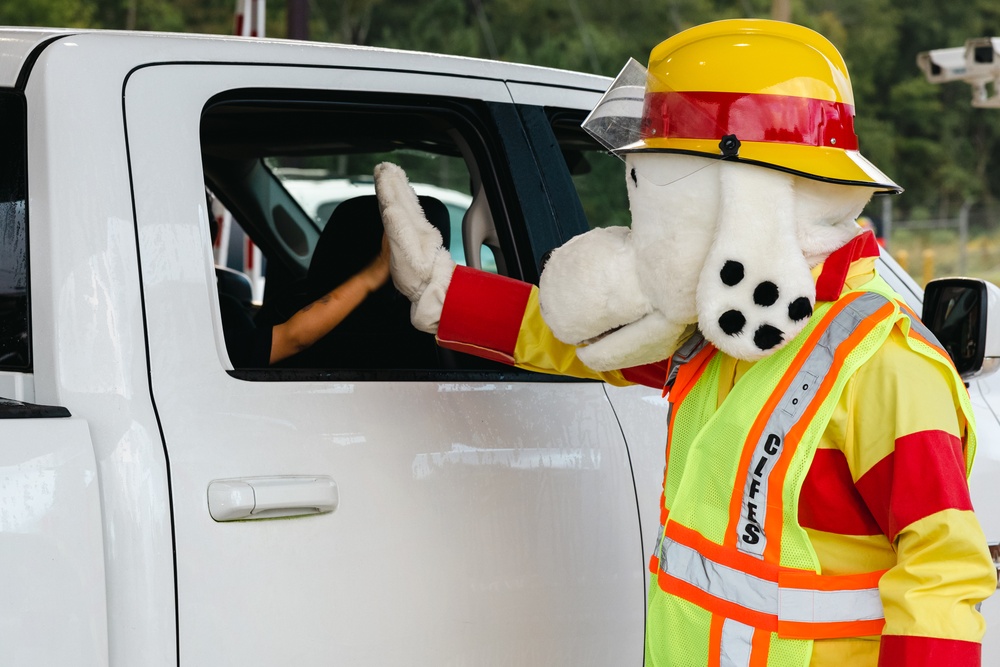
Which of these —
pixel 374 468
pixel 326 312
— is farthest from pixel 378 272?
pixel 374 468

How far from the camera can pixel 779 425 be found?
1.74m

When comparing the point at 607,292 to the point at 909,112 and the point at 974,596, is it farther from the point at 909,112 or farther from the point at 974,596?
the point at 909,112

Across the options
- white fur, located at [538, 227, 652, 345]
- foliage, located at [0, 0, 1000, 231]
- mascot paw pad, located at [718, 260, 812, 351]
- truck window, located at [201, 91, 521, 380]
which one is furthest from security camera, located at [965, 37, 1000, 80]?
foliage, located at [0, 0, 1000, 231]

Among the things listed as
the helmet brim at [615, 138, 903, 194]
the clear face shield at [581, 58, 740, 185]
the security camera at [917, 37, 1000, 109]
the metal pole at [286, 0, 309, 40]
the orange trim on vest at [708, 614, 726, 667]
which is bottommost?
the orange trim on vest at [708, 614, 726, 667]

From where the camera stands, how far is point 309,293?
266 centimetres

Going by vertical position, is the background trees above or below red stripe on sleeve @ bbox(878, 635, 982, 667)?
above

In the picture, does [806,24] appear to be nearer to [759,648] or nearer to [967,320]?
[967,320]

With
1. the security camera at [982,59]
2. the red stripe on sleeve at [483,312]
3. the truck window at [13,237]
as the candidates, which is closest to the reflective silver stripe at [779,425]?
the red stripe on sleeve at [483,312]

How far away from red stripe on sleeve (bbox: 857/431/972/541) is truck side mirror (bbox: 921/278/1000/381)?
34.0 inches

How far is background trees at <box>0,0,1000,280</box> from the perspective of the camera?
107 feet

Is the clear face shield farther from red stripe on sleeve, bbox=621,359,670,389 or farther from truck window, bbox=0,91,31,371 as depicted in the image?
truck window, bbox=0,91,31,371

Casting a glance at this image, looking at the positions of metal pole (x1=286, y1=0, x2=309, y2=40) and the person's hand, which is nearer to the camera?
the person's hand

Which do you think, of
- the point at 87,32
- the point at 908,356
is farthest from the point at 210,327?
the point at 908,356

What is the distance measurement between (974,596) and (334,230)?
1.52m
